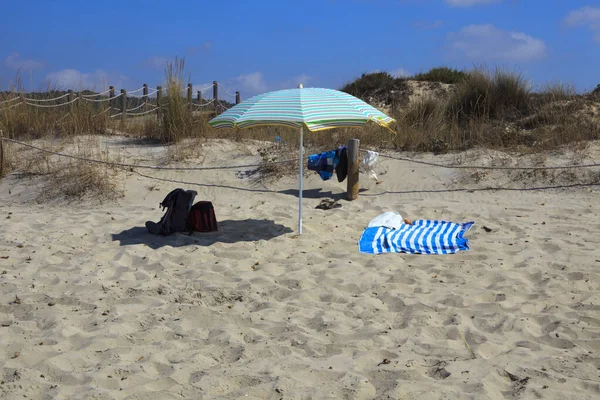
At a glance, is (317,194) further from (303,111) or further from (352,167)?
(303,111)

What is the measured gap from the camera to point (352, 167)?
8461 millimetres

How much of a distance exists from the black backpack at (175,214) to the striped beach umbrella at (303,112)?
91cm

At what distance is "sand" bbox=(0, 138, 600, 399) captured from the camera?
11.4 feet

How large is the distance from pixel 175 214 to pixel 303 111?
1827 millimetres

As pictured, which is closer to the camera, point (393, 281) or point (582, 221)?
point (393, 281)

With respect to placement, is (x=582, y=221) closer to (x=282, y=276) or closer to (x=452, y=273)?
(x=452, y=273)

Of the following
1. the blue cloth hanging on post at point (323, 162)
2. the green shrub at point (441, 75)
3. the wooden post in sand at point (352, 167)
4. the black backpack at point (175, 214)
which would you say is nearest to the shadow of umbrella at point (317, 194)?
the wooden post in sand at point (352, 167)

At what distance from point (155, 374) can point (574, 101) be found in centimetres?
1094

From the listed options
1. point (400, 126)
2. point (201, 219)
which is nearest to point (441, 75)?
point (400, 126)

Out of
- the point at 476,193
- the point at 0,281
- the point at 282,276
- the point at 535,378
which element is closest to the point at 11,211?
the point at 0,281

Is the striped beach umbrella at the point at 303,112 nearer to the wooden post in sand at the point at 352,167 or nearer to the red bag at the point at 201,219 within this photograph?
the red bag at the point at 201,219

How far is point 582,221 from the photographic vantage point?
7.20m

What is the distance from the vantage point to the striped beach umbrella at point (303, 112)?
5781mm

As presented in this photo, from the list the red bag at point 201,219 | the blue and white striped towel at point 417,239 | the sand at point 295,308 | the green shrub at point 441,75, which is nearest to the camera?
the sand at point 295,308
